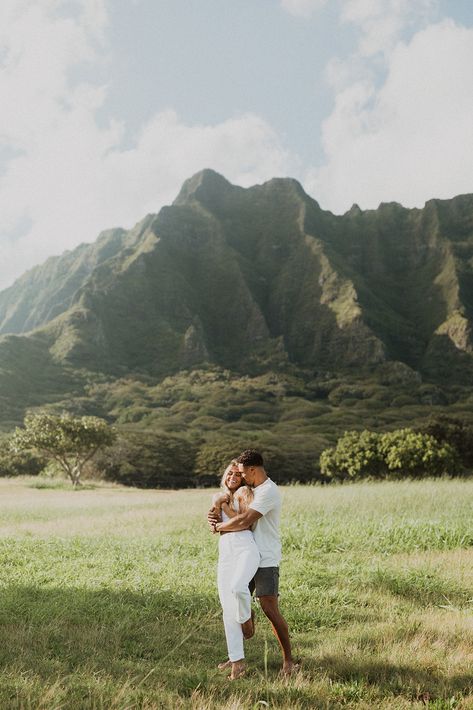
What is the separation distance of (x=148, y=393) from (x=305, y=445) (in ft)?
315

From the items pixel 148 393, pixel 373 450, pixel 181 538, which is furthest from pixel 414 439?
pixel 148 393

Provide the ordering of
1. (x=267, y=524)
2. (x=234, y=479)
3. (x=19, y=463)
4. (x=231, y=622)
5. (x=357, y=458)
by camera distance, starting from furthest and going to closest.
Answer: (x=19, y=463)
(x=357, y=458)
(x=234, y=479)
(x=267, y=524)
(x=231, y=622)

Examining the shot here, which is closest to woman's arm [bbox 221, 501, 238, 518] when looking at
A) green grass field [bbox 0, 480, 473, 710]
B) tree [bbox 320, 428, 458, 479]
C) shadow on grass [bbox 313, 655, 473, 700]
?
green grass field [bbox 0, 480, 473, 710]

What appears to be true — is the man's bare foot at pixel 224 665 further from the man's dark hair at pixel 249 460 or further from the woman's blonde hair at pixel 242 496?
the man's dark hair at pixel 249 460

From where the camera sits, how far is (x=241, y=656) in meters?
6.04

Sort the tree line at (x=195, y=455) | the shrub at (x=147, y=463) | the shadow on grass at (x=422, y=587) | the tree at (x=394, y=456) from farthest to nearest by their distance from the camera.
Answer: the shrub at (x=147, y=463), the tree line at (x=195, y=455), the tree at (x=394, y=456), the shadow on grass at (x=422, y=587)

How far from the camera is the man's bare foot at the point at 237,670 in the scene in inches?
236

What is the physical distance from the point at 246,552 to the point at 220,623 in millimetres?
2748

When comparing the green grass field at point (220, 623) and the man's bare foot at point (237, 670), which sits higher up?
the man's bare foot at point (237, 670)

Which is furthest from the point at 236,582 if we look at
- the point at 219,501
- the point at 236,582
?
the point at 219,501

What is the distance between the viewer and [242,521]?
6.17 meters

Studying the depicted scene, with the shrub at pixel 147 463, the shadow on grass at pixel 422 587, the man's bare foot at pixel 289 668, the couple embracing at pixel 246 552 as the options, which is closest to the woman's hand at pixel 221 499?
the couple embracing at pixel 246 552

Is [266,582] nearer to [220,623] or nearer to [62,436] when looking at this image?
[220,623]

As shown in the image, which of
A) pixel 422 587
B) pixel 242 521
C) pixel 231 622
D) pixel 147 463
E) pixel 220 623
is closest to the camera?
pixel 231 622
